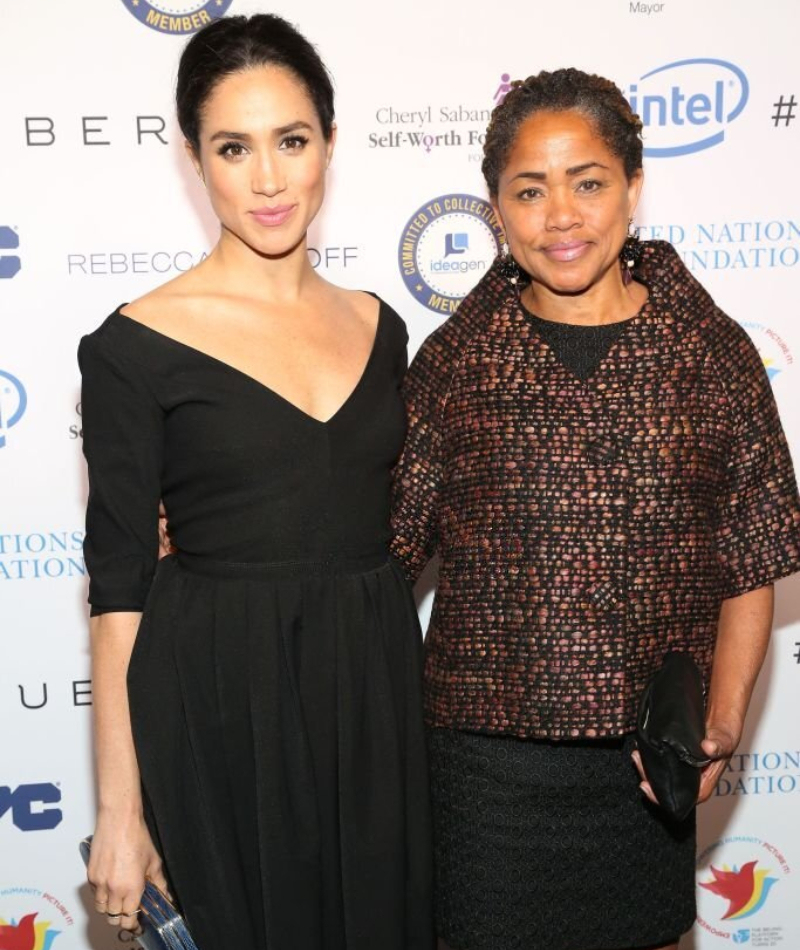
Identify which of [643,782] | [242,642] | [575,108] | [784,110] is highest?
[784,110]

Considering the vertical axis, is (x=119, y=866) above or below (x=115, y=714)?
below

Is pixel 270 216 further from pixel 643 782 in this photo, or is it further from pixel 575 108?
pixel 643 782

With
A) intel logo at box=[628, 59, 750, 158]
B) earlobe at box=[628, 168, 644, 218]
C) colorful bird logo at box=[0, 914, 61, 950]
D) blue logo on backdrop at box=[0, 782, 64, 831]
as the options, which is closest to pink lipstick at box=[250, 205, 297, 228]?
earlobe at box=[628, 168, 644, 218]

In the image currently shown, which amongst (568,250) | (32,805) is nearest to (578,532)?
(568,250)

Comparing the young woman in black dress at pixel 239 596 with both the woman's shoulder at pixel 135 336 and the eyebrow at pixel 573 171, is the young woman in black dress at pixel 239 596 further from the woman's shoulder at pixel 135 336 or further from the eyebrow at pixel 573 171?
→ the eyebrow at pixel 573 171

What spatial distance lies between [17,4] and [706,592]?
1.68 meters

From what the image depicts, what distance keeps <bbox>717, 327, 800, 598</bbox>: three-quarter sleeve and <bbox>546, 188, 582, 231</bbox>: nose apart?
0.93 feet

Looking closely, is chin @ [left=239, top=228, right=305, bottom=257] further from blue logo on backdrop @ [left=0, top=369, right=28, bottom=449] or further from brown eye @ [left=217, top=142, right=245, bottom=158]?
blue logo on backdrop @ [left=0, top=369, right=28, bottom=449]

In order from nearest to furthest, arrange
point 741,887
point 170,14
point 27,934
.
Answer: point 170,14 < point 27,934 < point 741,887

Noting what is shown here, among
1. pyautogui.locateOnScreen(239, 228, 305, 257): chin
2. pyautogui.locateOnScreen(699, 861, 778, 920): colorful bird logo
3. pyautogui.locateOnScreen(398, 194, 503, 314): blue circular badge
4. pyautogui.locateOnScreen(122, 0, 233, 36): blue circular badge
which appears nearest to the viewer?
pyautogui.locateOnScreen(239, 228, 305, 257): chin

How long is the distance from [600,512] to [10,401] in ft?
4.32

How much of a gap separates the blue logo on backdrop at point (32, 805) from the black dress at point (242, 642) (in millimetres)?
1024

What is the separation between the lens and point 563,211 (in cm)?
168

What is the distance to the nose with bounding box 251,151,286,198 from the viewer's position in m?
1.61
